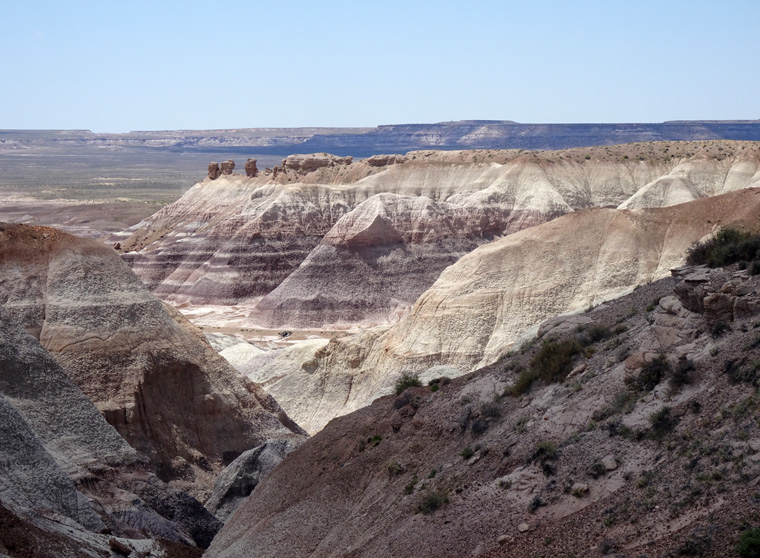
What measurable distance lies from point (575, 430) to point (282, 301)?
2367 inches

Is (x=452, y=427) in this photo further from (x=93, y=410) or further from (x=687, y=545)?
(x=93, y=410)

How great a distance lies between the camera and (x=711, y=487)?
12.0 metres

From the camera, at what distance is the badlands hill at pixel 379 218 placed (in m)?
74.3

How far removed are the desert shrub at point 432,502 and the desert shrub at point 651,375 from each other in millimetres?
3503

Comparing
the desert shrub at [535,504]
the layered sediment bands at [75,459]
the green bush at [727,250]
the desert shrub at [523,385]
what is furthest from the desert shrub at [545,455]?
the layered sediment bands at [75,459]

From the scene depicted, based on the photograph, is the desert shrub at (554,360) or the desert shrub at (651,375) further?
the desert shrub at (554,360)

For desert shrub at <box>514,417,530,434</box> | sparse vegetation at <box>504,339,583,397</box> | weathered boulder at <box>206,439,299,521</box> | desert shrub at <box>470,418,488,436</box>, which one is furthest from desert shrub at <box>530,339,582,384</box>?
weathered boulder at <box>206,439,299,521</box>

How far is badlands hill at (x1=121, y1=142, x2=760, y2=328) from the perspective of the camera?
244 ft

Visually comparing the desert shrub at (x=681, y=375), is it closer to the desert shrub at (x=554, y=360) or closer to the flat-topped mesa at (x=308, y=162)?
the desert shrub at (x=554, y=360)

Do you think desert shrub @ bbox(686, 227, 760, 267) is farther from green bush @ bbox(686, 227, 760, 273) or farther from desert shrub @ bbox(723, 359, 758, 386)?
desert shrub @ bbox(723, 359, 758, 386)

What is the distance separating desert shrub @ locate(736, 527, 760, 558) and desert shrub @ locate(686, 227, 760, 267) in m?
8.30

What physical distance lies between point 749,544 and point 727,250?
945 centimetres

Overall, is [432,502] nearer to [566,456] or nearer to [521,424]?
→ [521,424]

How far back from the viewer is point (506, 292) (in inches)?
1576
